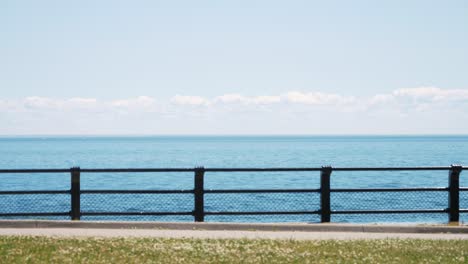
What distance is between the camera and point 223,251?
1037cm

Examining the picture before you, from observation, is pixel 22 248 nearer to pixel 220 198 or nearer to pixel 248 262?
pixel 248 262

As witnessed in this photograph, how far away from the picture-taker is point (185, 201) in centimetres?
4356

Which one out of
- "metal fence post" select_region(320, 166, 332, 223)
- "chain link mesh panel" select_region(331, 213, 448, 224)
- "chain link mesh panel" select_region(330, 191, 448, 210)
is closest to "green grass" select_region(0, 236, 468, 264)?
"metal fence post" select_region(320, 166, 332, 223)

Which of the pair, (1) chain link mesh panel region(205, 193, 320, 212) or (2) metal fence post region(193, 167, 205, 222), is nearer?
(2) metal fence post region(193, 167, 205, 222)

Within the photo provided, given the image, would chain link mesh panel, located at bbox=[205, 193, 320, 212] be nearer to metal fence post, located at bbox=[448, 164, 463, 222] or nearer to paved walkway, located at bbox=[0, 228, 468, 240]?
metal fence post, located at bbox=[448, 164, 463, 222]

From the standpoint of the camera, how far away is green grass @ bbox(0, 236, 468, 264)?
31.7 feet

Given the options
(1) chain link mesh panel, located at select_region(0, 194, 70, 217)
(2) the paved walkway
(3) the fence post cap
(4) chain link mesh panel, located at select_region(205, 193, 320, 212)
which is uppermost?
(3) the fence post cap

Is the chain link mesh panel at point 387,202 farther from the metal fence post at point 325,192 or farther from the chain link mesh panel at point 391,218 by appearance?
the metal fence post at point 325,192

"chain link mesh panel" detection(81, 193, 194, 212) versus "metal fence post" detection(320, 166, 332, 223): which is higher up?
"metal fence post" detection(320, 166, 332, 223)

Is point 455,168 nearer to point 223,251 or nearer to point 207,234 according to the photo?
point 207,234

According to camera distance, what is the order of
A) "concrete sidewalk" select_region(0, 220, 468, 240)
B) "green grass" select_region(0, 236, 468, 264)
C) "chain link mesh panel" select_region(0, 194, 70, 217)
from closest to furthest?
"green grass" select_region(0, 236, 468, 264)
"concrete sidewalk" select_region(0, 220, 468, 240)
"chain link mesh panel" select_region(0, 194, 70, 217)

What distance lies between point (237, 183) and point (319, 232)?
52.1 metres

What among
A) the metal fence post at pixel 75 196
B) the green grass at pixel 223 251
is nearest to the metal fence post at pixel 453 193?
the green grass at pixel 223 251

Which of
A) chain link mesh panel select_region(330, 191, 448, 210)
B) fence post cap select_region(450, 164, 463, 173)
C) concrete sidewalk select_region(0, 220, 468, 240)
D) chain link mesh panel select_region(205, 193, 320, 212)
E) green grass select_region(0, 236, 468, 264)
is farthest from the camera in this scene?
chain link mesh panel select_region(330, 191, 448, 210)
